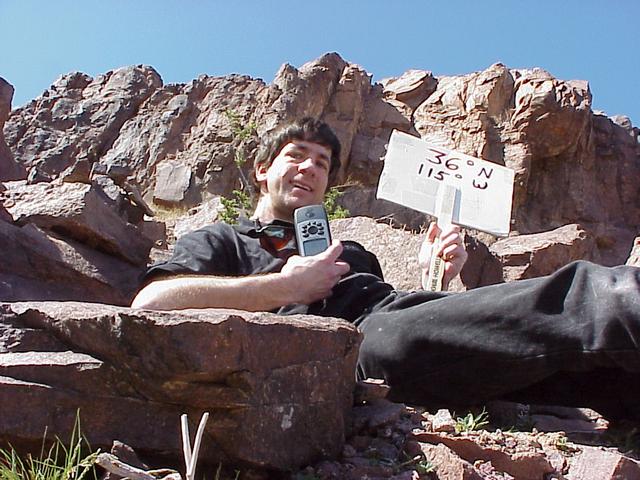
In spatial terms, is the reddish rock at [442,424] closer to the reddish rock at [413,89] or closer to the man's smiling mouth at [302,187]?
the man's smiling mouth at [302,187]

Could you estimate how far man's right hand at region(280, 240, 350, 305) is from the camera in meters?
3.54

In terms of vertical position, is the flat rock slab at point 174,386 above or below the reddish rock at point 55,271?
below

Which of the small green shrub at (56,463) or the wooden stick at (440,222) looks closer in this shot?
the small green shrub at (56,463)

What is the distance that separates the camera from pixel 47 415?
2.33 m

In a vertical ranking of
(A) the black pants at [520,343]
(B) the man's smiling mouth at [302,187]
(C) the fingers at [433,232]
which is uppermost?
(B) the man's smiling mouth at [302,187]

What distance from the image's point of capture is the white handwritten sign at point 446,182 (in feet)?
14.9

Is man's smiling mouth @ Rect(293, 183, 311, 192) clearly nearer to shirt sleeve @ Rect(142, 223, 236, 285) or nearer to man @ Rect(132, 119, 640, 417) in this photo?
man @ Rect(132, 119, 640, 417)

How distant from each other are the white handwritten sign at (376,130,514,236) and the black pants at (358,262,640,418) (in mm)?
1048

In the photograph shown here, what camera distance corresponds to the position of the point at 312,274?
3547 mm

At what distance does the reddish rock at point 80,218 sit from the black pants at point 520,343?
3018 millimetres

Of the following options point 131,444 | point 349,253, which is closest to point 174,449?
point 131,444

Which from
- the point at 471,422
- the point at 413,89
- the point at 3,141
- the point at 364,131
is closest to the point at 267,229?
the point at 471,422

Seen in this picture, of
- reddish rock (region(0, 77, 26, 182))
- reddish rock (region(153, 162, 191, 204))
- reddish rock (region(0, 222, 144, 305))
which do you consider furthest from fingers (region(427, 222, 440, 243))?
reddish rock (region(153, 162, 191, 204))

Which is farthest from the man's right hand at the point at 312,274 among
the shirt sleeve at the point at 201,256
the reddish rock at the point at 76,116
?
the reddish rock at the point at 76,116
